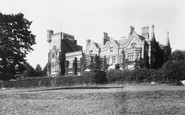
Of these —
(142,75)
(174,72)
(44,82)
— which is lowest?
(44,82)

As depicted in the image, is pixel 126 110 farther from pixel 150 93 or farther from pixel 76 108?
pixel 150 93

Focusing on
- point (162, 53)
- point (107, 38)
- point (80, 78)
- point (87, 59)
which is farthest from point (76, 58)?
point (80, 78)

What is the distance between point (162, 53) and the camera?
5650 cm

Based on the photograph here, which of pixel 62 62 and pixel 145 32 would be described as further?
pixel 62 62

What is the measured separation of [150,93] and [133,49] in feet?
121

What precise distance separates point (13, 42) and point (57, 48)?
112 ft

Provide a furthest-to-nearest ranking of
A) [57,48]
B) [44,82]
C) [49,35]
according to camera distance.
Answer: [49,35]
[57,48]
[44,82]

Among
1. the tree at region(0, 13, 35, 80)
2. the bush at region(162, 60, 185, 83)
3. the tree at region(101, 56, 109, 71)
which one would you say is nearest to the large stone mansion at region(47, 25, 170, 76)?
the tree at region(101, 56, 109, 71)

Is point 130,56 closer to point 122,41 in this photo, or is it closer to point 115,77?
point 122,41

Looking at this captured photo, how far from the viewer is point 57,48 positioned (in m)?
66.7

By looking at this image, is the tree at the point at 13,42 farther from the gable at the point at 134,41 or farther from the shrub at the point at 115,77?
the gable at the point at 134,41

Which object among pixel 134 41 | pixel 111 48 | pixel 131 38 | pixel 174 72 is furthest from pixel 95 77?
pixel 111 48

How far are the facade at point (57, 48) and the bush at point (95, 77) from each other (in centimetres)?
2720

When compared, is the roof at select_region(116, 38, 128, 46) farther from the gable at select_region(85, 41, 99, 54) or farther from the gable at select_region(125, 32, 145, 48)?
the gable at select_region(85, 41, 99, 54)
